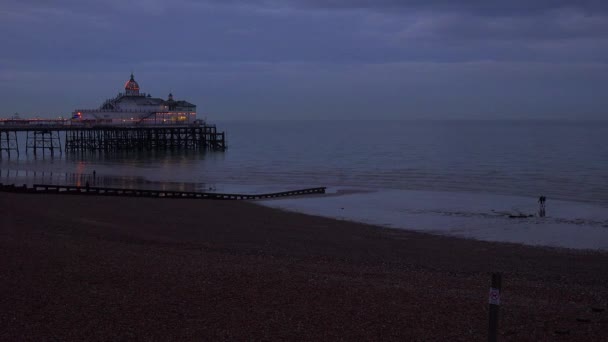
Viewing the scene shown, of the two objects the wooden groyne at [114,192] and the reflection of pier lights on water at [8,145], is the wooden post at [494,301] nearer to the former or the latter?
the wooden groyne at [114,192]

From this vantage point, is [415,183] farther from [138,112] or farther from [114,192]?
[138,112]

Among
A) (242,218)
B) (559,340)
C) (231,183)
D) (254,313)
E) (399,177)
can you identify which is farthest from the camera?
(399,177)

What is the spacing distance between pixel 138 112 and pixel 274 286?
71.1 m

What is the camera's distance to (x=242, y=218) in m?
21.3

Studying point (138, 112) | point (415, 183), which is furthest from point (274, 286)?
point (138, 112)

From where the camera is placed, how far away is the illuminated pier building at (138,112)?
7519cm

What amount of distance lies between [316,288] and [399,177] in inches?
1365

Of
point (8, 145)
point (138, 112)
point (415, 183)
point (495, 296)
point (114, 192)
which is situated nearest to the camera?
point (495, 296)

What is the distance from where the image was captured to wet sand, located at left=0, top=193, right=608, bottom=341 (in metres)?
7.52

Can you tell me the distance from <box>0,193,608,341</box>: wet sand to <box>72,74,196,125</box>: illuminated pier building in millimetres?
59195

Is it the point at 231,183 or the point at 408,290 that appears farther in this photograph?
the point at 231,183

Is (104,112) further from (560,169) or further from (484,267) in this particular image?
(484,267)

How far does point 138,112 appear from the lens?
3039 inches

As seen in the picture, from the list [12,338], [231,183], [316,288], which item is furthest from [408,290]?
[231,183]
